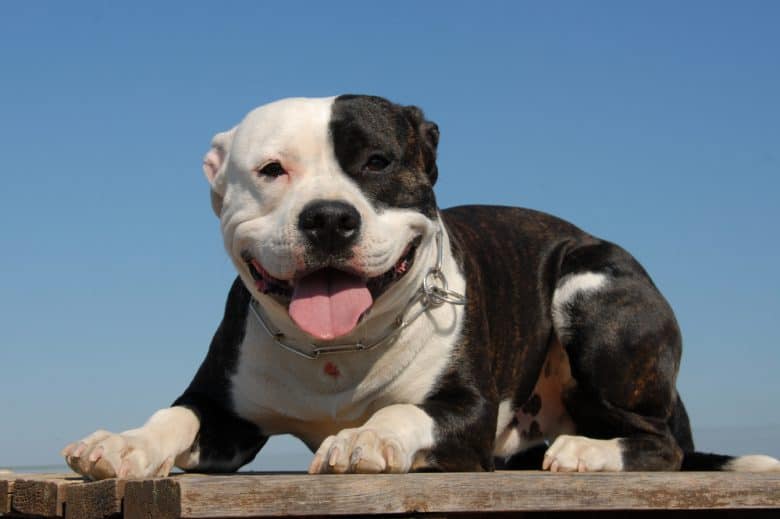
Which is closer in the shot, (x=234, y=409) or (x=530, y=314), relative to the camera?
(x=234, y=409)

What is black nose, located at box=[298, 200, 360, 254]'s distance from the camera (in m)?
4.49

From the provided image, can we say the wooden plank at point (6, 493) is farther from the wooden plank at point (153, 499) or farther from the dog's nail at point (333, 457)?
the dog's nail at point (333, 457)

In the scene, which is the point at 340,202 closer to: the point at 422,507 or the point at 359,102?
the point at 359,102

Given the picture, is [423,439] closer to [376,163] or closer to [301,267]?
[301,267]

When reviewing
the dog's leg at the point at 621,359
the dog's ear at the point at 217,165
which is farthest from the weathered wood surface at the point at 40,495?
the dog's leg at the point at 621,359

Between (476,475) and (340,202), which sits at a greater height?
(340,202)

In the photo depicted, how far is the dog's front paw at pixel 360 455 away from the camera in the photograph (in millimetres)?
4074

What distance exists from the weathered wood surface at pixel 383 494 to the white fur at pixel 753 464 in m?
0.96

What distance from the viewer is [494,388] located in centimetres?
537

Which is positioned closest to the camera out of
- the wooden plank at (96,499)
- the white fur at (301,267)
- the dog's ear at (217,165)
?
the wooden plank at (96,499)

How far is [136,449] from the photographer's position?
436 centimetres

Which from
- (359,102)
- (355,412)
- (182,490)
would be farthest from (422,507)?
(359,102)

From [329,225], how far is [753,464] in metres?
2.68

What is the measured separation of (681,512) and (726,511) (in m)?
0.20
